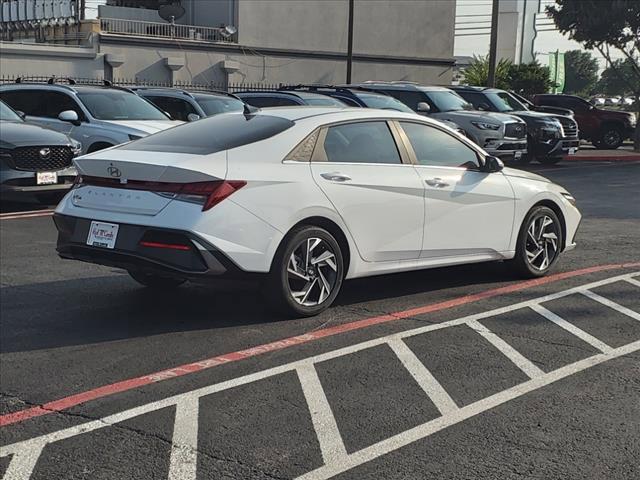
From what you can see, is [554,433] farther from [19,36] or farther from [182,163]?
[19,36]

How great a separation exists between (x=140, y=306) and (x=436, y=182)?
2539mm

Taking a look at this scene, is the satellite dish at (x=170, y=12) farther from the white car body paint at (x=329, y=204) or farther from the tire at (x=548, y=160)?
the white car body paint at (x=329, y=204)

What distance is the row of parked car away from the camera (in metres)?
12.3

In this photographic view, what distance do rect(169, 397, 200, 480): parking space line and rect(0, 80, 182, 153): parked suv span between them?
30.4 feet

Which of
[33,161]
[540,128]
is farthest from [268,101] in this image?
[33,161]

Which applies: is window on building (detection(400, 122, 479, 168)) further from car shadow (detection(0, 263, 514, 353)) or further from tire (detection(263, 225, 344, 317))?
tire (detection(263, 225, 344, 317))

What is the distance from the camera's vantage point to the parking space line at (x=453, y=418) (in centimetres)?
404

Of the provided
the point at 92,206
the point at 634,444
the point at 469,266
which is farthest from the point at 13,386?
the point at 469,266

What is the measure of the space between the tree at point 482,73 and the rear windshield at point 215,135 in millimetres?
34677

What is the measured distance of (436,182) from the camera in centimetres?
729

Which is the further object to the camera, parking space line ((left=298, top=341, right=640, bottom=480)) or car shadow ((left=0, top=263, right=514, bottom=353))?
car shadow ((left=0, top=263, right=514, bottom=353))

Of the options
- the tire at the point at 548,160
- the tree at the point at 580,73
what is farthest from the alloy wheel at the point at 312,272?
the tree at the point at 580,73

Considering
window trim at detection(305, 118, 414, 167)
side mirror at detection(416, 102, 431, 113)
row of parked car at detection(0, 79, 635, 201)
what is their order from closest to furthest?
window trim at detection(305, 118, 414, 167) → row of parked car at detection(0, 79, 635, 201) → side mirror at detection(416, 102, 431, 113)

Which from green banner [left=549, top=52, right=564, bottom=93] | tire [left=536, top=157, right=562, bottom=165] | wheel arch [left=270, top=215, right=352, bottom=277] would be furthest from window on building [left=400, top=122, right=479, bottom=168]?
green banner [left=549, top=52, right=564, bottom=93]
